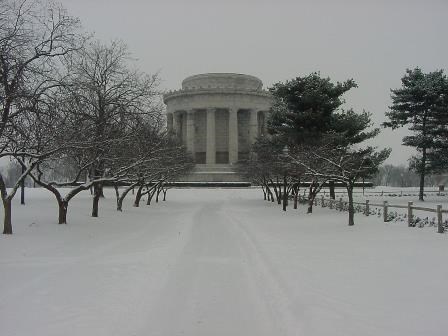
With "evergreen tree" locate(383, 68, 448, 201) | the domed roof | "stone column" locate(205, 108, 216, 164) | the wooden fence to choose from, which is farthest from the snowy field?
the domed roof

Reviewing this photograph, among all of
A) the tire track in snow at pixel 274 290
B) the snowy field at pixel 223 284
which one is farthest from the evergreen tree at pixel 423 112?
the tire track in snow at pixel 274 290

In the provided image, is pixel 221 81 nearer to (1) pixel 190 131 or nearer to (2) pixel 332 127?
(1) pixel 190 131

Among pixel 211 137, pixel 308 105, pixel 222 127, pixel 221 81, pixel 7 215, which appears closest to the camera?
pixel 7 215

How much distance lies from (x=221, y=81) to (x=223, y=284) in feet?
287

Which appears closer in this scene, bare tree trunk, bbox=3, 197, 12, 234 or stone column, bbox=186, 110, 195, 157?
bare tree trunk, bbox=3, 197, 12, 234

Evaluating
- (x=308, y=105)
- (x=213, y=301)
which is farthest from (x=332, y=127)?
(x=213, y=301)

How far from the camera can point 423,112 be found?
145 feet

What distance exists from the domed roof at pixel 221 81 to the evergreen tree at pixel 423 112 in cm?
4981

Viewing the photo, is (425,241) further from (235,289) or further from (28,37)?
(28,37)

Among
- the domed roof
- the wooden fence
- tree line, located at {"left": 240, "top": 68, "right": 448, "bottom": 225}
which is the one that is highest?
the domed roof

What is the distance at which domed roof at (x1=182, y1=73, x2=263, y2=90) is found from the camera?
93.8 metres

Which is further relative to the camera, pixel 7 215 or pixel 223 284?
pixel 7 215

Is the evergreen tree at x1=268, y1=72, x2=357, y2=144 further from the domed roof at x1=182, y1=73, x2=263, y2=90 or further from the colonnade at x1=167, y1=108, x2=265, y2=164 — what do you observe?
the domed roof at x1=182, y1=73, x2=263, y2=90

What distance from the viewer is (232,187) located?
72.5 metres
